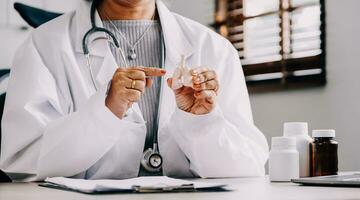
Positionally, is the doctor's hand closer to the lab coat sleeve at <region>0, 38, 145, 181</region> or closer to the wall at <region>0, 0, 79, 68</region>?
the lab coat sleeve at <region>0, 38, 145, 181</region>

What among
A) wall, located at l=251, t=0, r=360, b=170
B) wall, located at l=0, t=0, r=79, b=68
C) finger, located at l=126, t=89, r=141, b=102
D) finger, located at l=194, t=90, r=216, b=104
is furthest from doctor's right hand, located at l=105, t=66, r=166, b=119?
wall, located at l=251, t=0, r=360, b=170

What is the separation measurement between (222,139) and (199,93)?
7.4 inches

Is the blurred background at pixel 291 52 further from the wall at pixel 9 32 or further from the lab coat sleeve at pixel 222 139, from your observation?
the lab coat sleeve at pixel 222 139

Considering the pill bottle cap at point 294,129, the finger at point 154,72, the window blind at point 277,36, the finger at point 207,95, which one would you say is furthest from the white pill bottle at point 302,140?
the window blind at point 277,36

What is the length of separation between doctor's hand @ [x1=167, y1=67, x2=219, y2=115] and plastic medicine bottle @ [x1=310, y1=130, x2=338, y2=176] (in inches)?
9.0

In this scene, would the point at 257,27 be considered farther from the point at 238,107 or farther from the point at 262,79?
the point at 238,107

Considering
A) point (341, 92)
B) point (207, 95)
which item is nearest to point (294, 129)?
point (207, 95)

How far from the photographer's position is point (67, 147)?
129 cm

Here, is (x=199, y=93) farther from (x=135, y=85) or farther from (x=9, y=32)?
(x=9, y=32)

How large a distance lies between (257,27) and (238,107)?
1.30 meters

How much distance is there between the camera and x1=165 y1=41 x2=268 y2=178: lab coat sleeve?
4.43ft

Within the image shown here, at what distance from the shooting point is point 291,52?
2590 mm

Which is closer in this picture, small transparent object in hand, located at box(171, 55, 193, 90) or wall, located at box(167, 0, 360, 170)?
small transparent object in hand, located at box(171, 55, 193, 90)

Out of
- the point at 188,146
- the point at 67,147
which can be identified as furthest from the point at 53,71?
the point at 188,146
